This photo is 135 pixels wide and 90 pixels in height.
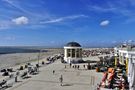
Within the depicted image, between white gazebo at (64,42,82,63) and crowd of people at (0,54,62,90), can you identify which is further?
white gazebo at (64,42,82,63)

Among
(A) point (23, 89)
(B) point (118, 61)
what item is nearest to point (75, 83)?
(A) point (23, 89)

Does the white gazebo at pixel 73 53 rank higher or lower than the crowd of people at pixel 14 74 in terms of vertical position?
higher

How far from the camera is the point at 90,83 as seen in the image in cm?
3334

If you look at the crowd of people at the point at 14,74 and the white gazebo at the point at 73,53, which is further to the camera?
the white gazebo at the point at 73,53

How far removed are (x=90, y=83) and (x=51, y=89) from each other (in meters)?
7.19

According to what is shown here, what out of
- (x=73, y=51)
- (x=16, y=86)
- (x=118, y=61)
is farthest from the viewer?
(x=73, y=51)

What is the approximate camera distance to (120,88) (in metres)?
26.8

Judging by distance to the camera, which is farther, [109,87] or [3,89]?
[3,89]

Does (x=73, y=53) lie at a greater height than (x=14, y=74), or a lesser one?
greater

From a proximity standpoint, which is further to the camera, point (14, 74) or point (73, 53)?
point (73, 53)

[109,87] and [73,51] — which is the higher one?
[73,51]

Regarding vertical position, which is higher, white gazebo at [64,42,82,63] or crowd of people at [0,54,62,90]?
white gazebo at [64,42,82,63]

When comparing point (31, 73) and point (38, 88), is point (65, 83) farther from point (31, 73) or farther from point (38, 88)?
point (31, 73)

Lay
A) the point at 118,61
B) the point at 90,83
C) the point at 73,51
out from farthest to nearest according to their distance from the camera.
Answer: the point at 73,51 < the point at 118,61 < the point at 90,83
